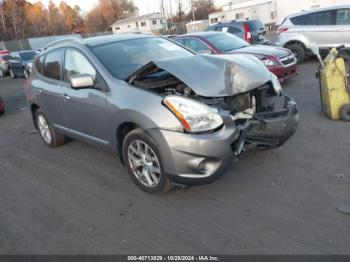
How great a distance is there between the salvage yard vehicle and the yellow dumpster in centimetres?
170

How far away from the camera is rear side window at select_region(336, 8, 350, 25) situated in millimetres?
10039

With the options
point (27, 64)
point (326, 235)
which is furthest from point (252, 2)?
point (326, 235)

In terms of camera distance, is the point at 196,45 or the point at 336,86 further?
the point at 196,45

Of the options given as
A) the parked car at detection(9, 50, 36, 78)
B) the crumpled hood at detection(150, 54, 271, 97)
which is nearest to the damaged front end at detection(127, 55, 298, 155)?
the crumpled hood at detection(150, 54, 271, 97)

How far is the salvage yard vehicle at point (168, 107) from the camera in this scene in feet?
10.5

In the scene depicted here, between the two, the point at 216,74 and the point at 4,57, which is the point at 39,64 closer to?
the point at 216,74

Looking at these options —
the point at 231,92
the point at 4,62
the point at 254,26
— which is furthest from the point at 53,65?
the point at 4,62

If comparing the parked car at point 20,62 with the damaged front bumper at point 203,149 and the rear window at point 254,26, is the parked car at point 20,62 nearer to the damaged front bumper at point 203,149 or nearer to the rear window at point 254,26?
the rear window at point 254,26

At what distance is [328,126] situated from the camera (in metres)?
5.25

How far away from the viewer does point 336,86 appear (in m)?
5.27

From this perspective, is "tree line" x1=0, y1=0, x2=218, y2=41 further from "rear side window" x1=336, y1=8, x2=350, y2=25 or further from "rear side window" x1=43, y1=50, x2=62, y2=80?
"rear side window" x1=43, y1=50, x2=62, y2=80

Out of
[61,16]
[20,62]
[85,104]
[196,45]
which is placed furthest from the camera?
[61,16]

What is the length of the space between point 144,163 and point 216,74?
4.23ft

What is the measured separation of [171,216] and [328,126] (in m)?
3.32
